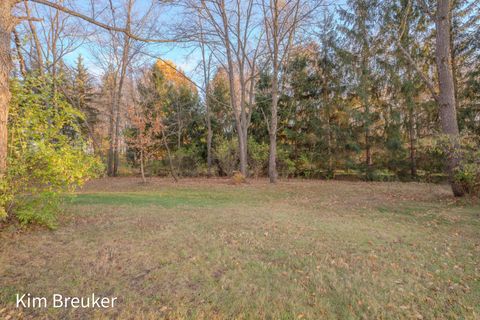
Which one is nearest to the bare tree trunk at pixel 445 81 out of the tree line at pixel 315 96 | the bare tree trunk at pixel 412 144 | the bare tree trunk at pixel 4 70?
the tree line at pixel 315 96

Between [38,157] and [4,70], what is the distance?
4.45ft

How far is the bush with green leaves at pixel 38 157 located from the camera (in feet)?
12.9

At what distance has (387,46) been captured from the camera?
1393 centimetres

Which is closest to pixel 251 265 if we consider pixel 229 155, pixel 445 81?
pixel 445 81

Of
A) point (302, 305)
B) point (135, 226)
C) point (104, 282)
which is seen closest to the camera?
point (302, 305)

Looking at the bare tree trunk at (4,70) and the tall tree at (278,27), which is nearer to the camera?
the bare tree trunk at (4,70)

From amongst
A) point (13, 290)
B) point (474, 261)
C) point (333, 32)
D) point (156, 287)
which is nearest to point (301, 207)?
point (474, 261)

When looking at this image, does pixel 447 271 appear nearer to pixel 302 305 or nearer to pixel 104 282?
pixel 302 305

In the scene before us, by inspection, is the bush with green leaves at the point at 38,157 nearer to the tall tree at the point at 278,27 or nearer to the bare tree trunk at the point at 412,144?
the tall tree at the point at 278,27

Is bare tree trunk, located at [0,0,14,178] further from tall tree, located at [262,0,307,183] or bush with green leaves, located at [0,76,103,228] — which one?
tall tree, located at [262,0,307,183]

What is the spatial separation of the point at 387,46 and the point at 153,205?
15.1 m

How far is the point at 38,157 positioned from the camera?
397 centimetres

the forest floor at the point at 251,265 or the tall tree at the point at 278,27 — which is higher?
the tall tree at the point at 278,27

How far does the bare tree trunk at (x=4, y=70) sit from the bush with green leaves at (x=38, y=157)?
18cm
